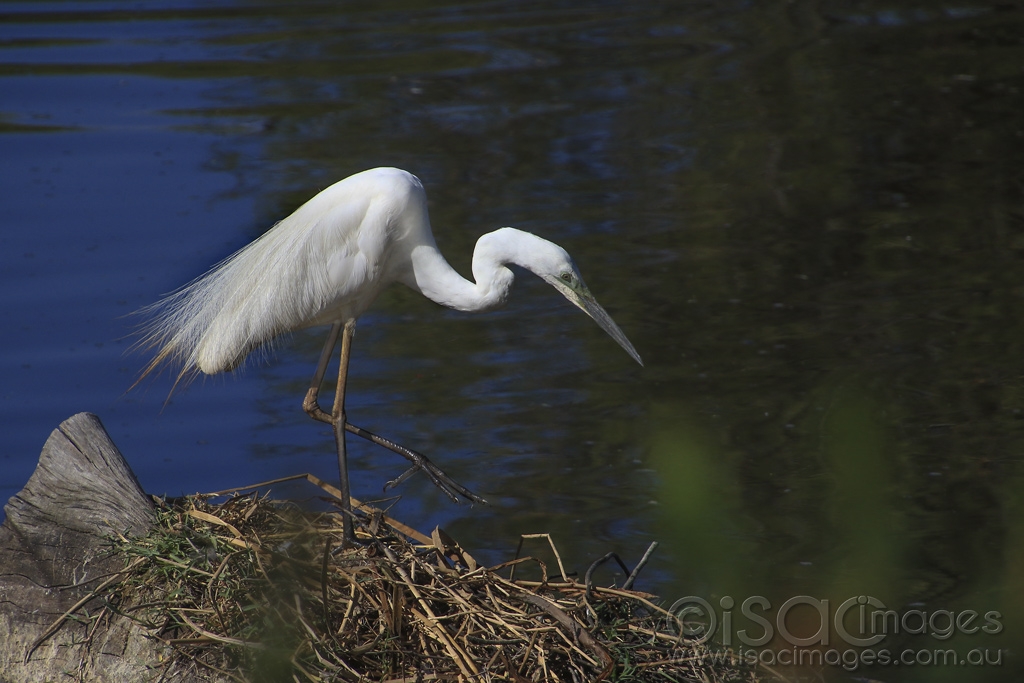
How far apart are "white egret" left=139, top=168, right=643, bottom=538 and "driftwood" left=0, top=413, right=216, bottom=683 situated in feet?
2.67

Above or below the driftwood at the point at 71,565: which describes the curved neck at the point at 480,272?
above

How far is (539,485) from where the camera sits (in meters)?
4.41

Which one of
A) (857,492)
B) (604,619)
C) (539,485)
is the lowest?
(539,485)

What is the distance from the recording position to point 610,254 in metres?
6.41

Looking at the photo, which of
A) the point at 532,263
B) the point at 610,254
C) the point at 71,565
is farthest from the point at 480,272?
the point at 610,254

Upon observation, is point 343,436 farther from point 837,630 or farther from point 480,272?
point 837,630

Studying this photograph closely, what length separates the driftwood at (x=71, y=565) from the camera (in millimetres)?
2480

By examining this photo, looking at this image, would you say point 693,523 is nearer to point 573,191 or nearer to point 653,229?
point 653,229

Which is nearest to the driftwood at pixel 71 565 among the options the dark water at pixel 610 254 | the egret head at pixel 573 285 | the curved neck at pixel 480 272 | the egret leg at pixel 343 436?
the dark water at pixel 610 254

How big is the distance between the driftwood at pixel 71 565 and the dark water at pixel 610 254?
1.98 feet

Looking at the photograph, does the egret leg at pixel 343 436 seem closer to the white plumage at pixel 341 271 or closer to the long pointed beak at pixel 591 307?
the white plumage at pixel 341 271

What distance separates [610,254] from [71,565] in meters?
4.26

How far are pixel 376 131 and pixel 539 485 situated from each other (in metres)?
4.66

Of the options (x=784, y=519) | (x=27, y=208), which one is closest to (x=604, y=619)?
(x=784, y=519)
